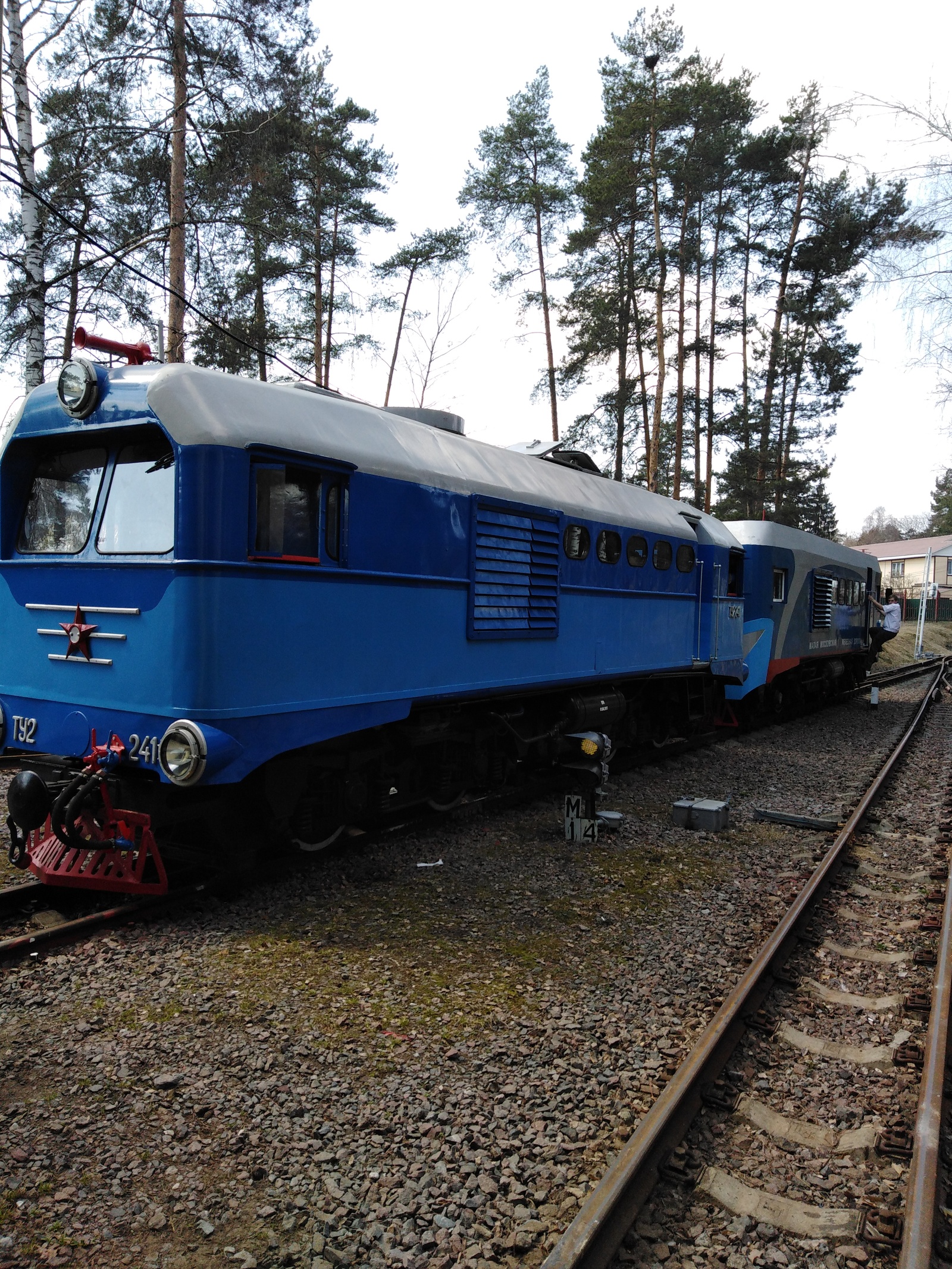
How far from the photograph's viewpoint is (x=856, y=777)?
10.1 metres

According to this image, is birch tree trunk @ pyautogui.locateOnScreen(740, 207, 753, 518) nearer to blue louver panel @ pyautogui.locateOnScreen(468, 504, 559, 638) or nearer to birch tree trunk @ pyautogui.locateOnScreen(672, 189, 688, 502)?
birch tree trunk @ pyautogui.locateOnScreen(672, 189, 688, 502)

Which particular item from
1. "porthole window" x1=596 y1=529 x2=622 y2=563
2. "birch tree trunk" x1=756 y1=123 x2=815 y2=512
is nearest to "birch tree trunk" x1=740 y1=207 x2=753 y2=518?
"birch tree trunk" x1=756 y1=123 x2=815 y2=512

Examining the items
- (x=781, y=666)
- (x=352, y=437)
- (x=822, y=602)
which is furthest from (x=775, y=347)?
(x=352, y=437)

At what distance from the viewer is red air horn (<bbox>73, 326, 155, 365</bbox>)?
17.0 ft

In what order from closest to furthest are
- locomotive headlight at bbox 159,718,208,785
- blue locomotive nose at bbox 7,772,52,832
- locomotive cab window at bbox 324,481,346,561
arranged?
locomotive headlight at bbox 159,718,208,785
blue locomotive nose at bbox 7,772,52,832
locomotive cab window at bbox 324,481,346,561

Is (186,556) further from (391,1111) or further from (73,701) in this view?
(391,1111)

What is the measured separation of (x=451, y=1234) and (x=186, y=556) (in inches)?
133

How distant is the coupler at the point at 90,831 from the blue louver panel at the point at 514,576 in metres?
2.88

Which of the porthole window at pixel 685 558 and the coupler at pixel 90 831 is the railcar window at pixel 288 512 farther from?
the porthole window at pixel 685 558

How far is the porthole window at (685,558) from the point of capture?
10.5 m

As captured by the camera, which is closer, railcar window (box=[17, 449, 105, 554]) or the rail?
the rail

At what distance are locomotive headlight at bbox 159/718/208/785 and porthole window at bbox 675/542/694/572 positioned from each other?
7.28 meters

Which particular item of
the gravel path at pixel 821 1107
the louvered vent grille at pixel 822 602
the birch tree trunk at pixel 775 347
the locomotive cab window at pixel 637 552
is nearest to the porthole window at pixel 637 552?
the locomotive cab window at pixel 637 552

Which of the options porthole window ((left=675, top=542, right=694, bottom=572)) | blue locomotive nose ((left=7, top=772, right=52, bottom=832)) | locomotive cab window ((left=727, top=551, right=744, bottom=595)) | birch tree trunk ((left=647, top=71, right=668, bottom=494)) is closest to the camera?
blue locomotive nose ((left=7, top=772, right=52, bottom=832))
